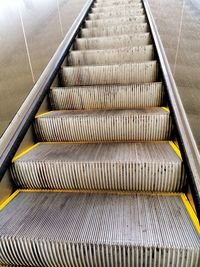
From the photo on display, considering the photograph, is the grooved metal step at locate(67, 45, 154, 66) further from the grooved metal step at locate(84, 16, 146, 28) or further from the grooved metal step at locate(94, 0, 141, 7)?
the grooved metal step at locate(94, 0, 141, 7)

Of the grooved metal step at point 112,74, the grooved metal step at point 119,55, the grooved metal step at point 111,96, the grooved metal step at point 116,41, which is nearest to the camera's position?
the grooved metal step at point 111,96

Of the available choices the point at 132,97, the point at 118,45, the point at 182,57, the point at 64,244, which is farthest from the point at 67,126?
the point at 118,45

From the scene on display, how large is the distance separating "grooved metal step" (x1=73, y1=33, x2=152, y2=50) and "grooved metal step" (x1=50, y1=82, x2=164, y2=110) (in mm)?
1153

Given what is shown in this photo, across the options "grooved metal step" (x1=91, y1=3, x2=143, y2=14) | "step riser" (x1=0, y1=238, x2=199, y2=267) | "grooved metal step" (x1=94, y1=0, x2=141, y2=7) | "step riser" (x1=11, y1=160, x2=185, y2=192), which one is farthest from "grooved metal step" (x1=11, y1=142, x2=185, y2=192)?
"grooved metal step" (x1=94, y1=0, x2=141, y2=7)

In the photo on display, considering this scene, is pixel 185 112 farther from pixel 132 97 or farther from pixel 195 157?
pixel 132 97

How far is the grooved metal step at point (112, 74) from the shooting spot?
2.25 m

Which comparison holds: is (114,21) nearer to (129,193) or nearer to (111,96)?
Result: (111,96)

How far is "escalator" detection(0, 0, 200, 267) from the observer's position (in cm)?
101

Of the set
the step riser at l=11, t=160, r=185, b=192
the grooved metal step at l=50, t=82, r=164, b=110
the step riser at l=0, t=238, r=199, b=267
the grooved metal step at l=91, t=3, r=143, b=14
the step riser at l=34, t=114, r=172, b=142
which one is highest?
the grooved metal step at l=91, t=3, r=143, b=14

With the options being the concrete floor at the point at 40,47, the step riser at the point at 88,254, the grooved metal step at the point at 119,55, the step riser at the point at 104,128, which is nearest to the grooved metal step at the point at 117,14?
the concrete floor at the point at 40,47

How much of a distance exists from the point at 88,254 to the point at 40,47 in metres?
1.87

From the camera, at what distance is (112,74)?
231 cm

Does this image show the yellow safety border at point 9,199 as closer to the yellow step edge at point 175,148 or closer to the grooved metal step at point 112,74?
the yellow step edge at point 175,148

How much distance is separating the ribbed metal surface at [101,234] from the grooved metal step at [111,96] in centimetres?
103
